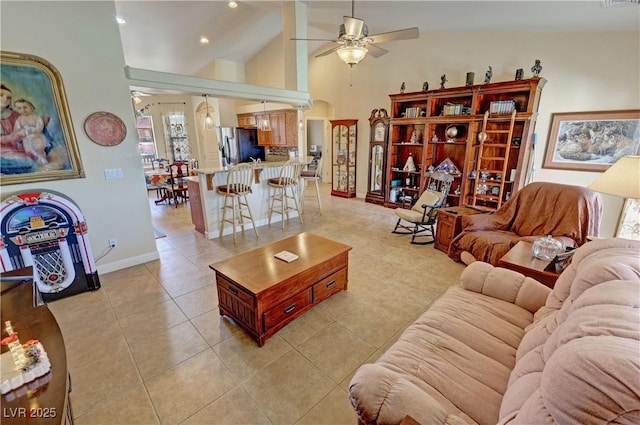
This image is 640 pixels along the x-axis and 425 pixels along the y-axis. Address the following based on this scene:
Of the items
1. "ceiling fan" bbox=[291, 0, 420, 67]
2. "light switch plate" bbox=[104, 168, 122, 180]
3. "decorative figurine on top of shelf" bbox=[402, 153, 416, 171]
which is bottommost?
"decorative figurine on top of shelf" bbox=[402, 153, 416, 171]

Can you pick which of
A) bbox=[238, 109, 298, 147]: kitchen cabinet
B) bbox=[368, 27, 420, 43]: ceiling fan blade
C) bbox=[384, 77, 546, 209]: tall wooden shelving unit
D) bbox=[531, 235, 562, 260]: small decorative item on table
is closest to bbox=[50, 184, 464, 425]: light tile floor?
bbox=[531, 235, 562, 260]: small decorative item on table

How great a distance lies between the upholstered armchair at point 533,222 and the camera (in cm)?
301

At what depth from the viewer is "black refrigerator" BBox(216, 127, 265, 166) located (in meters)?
8.14

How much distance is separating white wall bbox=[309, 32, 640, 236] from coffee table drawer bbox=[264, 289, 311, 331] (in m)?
4.44

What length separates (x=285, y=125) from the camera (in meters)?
7.59

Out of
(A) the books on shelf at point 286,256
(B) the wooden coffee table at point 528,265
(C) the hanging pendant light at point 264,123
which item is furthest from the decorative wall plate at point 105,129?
(C) the hanging pendant light at point 264,123

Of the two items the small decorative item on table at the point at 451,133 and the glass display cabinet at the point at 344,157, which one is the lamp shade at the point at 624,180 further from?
the glass display cabinet at the point at 344,157

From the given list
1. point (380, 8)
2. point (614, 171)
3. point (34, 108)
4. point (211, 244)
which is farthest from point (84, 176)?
point (614, 171)

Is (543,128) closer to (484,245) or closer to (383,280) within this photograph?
(484,245)

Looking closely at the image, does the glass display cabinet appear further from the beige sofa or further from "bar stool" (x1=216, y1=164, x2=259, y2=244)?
the beige sofa

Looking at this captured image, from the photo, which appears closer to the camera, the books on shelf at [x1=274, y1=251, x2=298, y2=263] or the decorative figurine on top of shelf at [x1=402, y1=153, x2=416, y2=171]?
the books on shelf at [x1=274, y1=251, x2=298, y2=263]

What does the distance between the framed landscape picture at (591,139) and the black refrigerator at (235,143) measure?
6957 millimetres

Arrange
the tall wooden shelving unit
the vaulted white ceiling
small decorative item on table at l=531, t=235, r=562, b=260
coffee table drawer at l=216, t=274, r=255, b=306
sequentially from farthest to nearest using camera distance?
the tall wooden shelving unit
the vaulted white ceiling
small decorative item on table at l=531, t=235, r=562, b=260
coffee table drawer at l=216, t=274, r=255, b=306

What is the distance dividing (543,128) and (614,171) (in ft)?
9.44
